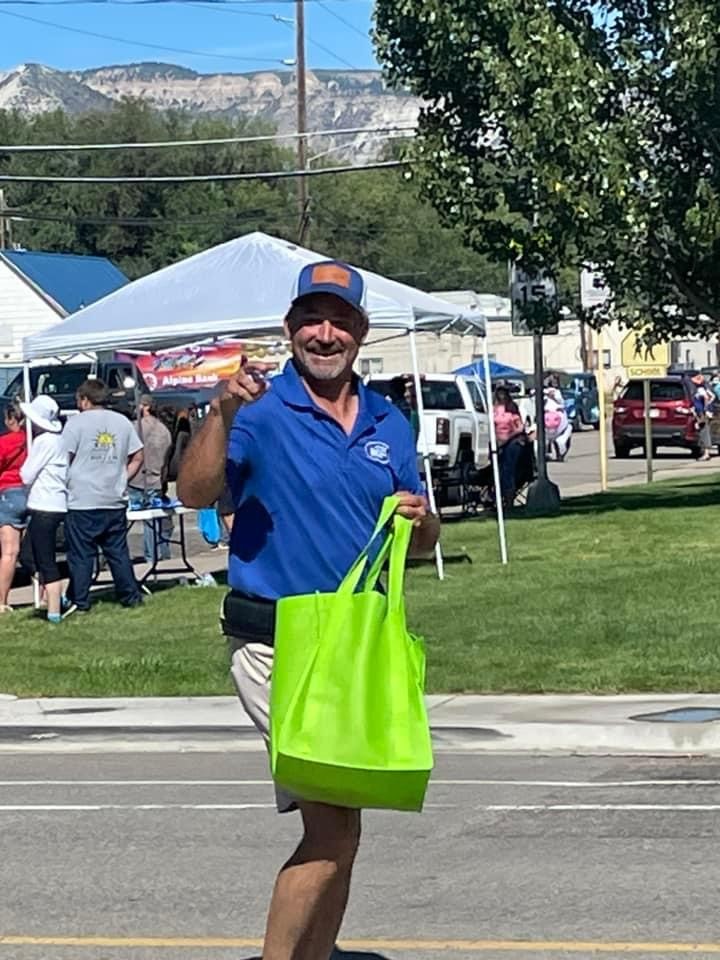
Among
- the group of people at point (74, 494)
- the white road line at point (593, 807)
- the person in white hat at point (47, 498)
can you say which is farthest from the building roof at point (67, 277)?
the white road line at point (593, 807)

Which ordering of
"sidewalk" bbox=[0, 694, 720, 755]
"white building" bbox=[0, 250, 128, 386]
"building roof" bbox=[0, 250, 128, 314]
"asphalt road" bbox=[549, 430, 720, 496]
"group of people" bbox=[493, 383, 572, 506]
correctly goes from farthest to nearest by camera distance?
1. "building roof" bbox=[0, 250, 128, 314]
2. "white building" bbox=[0, 250, 128, 386]
3. "asphalt road" bbox=[549, 430, 720, 496]
4. "group of people" bbox=[493, 383, 572, 506]
5. "sidewalk" bbox=[0, 694, 720, 755]

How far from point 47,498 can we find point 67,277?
3101 centimetres

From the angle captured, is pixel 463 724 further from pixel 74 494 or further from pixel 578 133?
pixel 578 133

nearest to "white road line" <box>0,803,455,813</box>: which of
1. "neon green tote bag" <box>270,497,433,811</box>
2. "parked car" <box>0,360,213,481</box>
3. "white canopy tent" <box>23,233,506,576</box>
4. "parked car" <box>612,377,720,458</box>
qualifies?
"neon green tote bag" <box>270,497,433,811</box>

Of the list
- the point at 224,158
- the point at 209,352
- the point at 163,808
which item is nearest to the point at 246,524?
the point at 163,808

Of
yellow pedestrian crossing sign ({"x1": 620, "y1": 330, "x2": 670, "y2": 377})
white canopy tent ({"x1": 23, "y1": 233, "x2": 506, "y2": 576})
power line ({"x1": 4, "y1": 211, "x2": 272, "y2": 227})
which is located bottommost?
yellow pedestrian crossing sign ({"x1": 620, "y1": 330, "x2": 670, "y2": 377})

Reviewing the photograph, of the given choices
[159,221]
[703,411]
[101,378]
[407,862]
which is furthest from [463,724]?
[159,221]

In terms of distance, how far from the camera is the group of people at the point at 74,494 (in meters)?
15.7

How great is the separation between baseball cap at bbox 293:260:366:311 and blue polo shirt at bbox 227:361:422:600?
0.87ft

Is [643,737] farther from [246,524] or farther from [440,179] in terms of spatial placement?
[440,179]

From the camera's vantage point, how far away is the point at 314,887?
4.98 metres

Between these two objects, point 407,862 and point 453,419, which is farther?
point 453,419

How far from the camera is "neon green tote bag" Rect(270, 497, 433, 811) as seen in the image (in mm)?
4730

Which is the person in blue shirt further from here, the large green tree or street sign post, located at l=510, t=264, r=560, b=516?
street sign post, located at l=510, t=264, r=560, b=516
